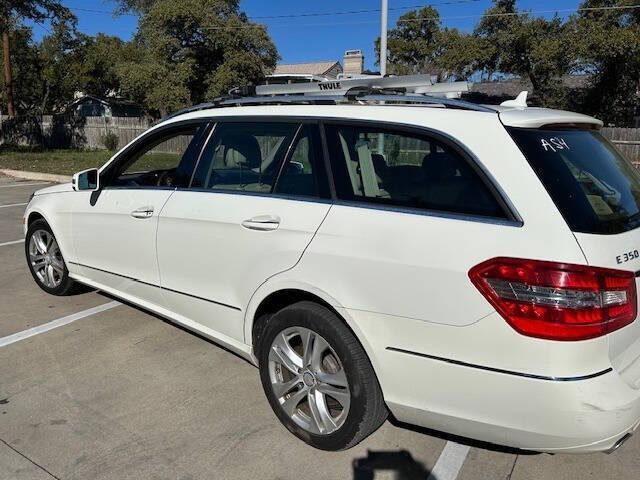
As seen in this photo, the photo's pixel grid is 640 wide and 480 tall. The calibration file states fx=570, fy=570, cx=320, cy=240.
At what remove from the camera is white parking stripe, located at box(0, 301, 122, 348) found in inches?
172

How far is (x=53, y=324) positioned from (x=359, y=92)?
3179 mm

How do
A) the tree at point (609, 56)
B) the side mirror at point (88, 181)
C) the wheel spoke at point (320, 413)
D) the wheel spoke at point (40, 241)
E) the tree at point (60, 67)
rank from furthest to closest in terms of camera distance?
1. the tree at point (60, 67)
2. the tree at point (609, 56)
3. the wheel spoke at point (40, 241)
4. the side mirror at point (88, 181)
5. the wheel spoke at point (320, 413)

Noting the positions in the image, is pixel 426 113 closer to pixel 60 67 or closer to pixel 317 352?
A: pixel 317 352

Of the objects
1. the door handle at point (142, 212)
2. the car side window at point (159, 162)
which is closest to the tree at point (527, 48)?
the car side window at point (159, 162)

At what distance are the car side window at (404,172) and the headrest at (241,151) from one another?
0.65m

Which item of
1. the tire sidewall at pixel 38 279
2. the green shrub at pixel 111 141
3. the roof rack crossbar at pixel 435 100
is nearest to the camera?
the roof rack crossbar at pixel 435 100

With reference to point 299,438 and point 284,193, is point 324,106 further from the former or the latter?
point 299,438

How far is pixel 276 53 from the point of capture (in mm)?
34312

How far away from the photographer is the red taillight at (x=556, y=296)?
7.05 feet

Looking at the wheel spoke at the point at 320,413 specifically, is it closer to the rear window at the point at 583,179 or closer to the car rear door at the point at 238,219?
the car rear door at the point at 238,219

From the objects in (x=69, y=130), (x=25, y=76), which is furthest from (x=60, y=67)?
(x=69, y=130)

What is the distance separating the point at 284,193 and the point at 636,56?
91.3 feet

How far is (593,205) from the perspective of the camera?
2.34 metres

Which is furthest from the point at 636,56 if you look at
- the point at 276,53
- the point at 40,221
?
the point at 40,221
